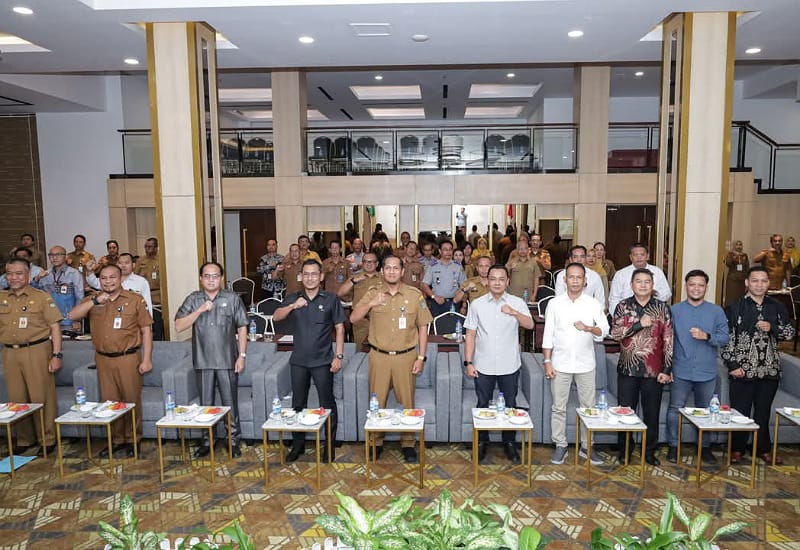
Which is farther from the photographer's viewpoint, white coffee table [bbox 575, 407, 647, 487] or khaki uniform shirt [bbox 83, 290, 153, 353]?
khaki uniform shirt [bbox 83, 290, 153, 353]

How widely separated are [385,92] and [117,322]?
42.5 feet

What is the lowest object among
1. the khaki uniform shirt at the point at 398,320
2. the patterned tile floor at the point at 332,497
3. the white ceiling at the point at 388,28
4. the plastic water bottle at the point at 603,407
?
the patterned tile floor at the point at 332,497

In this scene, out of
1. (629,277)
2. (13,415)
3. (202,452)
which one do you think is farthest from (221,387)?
(629,277)

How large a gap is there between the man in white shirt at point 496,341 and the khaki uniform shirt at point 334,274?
4.59 m

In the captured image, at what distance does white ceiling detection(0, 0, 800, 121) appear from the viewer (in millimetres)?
6480

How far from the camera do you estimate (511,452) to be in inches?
212

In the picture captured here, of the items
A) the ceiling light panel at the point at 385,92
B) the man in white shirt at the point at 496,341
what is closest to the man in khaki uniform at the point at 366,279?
the man in white shirt at the point at 496,341

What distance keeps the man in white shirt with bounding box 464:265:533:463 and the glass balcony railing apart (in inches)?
321

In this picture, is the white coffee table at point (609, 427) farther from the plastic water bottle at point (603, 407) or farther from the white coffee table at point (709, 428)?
the white coffee table at point (709, 428)

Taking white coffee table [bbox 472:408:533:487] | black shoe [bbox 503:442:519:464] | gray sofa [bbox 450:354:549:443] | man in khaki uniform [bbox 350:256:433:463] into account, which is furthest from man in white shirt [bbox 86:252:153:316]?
black shoe [bbox 503:442:519:464]

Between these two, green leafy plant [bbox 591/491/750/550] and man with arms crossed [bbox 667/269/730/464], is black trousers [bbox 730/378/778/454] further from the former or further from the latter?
green leafy plant [bbox 591/491/750/550]

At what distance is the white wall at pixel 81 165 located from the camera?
13812 millimetres

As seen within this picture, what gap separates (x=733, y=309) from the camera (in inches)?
208

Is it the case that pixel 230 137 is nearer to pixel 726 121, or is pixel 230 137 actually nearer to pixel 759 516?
pixel 726 121
